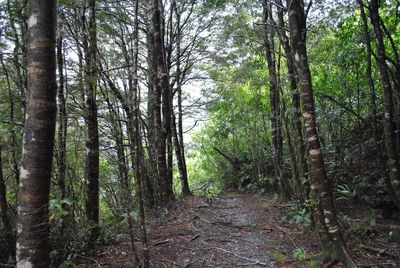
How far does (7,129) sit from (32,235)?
316 centimetres

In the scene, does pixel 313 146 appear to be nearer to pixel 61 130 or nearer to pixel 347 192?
pixel 347 192

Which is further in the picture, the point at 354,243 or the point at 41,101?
the point at 354,243

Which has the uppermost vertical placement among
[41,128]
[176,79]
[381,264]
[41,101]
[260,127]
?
[176,79]

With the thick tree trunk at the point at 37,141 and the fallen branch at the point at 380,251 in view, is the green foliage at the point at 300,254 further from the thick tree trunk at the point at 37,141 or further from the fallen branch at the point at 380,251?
the thick tree trunk at the point at 37,141

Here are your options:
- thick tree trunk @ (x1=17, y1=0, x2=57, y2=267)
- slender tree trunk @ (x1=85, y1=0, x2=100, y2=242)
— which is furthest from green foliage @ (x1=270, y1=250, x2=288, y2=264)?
thick tree trunk @ (x1=17, y1=0, x2=57, y2=267)

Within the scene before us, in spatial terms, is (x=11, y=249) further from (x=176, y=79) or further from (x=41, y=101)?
(x=176, y=79)

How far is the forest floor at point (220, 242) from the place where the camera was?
5047 mm

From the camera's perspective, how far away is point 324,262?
467cm

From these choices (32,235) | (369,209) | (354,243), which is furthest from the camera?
(369,209)

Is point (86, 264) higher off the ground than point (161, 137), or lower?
lower

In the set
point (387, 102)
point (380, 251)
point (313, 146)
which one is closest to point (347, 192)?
point (380, 251)

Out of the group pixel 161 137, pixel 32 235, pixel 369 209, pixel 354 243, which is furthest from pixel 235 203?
pixel 32 235

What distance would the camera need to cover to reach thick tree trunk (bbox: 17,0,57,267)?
2.57 m

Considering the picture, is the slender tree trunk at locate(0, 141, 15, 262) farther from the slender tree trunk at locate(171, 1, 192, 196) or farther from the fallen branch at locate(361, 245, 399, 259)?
the slender tree trunk at locate(171, 1, 192, 196)
